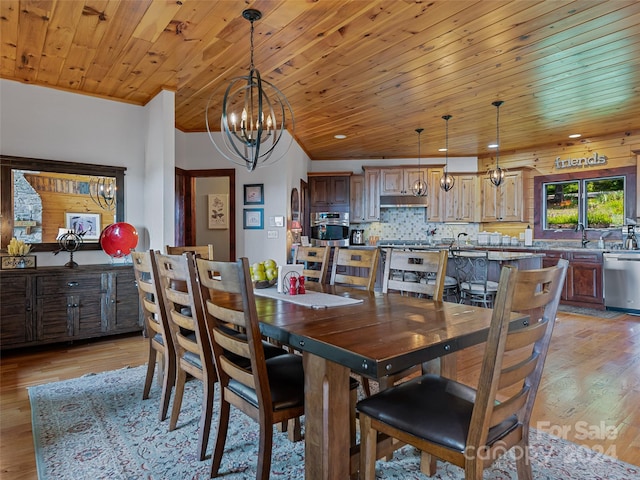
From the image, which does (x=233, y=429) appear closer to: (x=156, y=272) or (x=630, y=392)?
(x=156, y=272)

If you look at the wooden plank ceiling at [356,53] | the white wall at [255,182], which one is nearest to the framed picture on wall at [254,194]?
the white wall at [255,182]

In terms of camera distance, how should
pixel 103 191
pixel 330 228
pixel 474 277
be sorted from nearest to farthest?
pixel 103 191 < pixel 474 277 < pixel 330 228

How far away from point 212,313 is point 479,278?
3916mm

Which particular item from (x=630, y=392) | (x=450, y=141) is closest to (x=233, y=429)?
(x=630, y=392)

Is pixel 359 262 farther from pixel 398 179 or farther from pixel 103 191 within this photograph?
pixel 398 179

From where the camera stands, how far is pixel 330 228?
7.18 m

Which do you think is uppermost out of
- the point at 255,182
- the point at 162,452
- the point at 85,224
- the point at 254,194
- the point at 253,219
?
the point at 255,182

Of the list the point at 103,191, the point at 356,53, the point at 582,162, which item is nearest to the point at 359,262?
the point at 356,53

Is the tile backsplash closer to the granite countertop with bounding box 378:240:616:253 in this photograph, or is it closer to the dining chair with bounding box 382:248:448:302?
the granite countertop with bounding box 378:240:616:253

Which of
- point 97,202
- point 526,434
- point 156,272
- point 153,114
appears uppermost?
point 153,114

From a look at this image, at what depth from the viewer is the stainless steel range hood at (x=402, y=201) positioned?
7234 millimetres

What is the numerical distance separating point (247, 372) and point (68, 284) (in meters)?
2.98

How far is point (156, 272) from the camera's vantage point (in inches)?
86.7

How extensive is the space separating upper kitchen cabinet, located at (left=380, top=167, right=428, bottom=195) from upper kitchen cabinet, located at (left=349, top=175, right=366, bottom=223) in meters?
0.38
